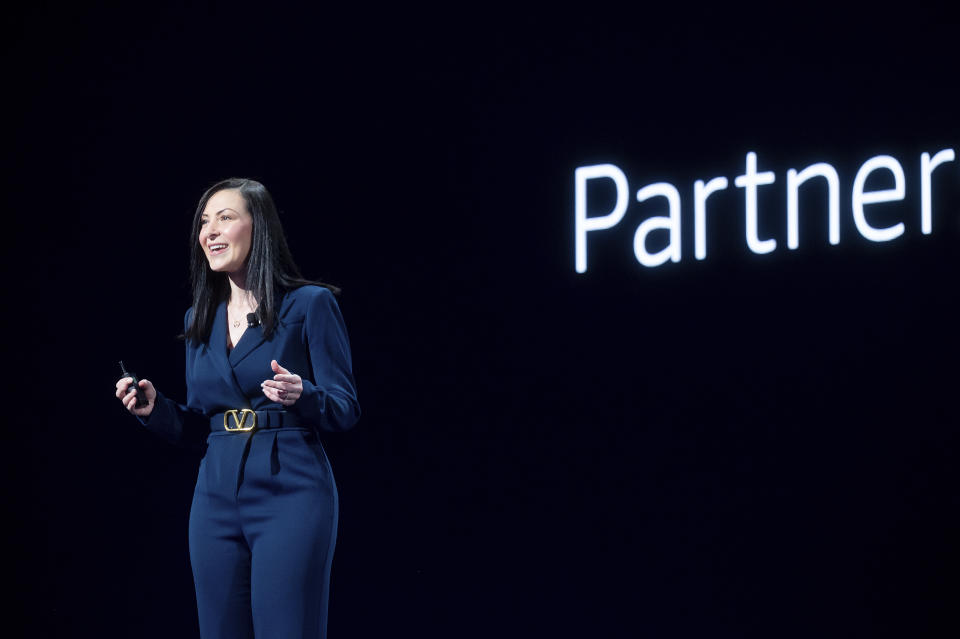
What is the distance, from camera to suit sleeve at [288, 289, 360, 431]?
216cm

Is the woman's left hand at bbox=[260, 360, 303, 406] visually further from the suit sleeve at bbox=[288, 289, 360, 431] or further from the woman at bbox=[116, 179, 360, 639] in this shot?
the suit sleeve at bbox=[288, 289, 360, 431]

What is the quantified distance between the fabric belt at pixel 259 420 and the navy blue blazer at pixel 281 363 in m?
0.01

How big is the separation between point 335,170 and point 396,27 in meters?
0.62

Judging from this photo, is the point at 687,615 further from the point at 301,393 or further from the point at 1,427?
the point at 1,427

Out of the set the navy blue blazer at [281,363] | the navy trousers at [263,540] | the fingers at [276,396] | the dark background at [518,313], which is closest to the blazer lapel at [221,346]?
the navy blue blazer at [281,363]

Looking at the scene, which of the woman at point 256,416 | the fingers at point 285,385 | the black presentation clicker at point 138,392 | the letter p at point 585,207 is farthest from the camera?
the letter p at point 585,207

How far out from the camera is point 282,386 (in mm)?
1979

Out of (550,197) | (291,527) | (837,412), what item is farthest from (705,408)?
(291,527)

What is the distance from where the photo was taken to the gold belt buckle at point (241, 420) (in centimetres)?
217

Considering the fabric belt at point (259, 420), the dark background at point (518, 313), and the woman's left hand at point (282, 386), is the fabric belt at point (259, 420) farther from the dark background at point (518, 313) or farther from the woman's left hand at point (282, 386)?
the dark background at point (518, 313)

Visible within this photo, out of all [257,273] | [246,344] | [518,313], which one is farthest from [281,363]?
[518,313]

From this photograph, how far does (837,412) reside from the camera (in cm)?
371

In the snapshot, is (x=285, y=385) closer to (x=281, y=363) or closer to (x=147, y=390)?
(x=281, y=363)

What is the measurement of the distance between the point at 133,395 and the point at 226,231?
0.36m
